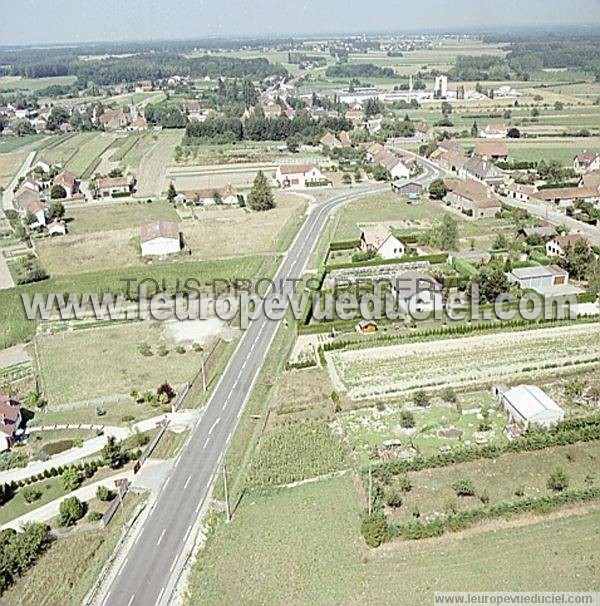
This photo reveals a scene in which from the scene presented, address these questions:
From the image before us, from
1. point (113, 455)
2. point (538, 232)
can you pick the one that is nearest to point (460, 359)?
point (113, 455)

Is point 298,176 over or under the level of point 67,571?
under

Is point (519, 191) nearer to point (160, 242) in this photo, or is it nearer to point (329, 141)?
point (160, 242)

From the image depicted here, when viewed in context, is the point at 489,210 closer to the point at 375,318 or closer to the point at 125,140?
the point at 375,318

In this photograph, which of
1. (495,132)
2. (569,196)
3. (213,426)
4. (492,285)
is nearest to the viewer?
(213,426)

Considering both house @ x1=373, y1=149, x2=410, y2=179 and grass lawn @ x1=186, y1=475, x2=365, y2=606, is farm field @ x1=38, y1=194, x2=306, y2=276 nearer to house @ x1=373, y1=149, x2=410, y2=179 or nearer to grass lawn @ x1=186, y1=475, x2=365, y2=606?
house @ x1=373, y1=149, x2=410, y2=179

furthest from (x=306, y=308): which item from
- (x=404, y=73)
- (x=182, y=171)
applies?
(x=404, y=73)

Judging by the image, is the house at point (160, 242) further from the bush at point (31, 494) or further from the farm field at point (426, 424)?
the bush at point (31, 494)
